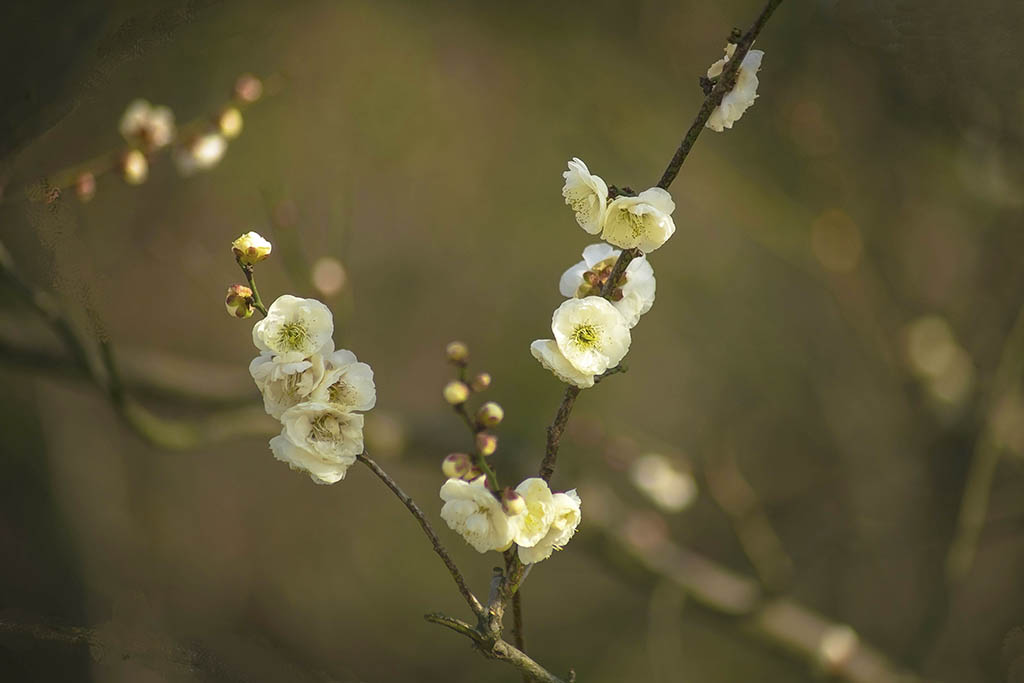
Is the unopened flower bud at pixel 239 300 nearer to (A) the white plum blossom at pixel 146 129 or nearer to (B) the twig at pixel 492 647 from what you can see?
(B) the twig at pixel 492 647

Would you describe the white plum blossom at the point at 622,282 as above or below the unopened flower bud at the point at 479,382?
above

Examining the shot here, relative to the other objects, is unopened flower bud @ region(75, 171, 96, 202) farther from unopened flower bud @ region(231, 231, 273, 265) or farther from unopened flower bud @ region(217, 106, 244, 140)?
unopened flower bud @ region(231, 231, 273, 265)

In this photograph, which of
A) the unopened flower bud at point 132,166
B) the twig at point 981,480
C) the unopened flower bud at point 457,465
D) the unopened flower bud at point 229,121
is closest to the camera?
the unopened flower bud at point 457,465

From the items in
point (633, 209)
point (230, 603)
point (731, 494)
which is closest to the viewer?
point (633, 209)

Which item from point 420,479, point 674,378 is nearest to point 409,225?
point 420,479

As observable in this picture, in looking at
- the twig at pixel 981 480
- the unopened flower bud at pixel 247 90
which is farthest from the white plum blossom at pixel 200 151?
the twig at pixel 981 480

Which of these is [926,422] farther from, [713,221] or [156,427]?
[156,427]

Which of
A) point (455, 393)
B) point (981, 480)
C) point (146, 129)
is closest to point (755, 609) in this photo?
point (981, 480)
